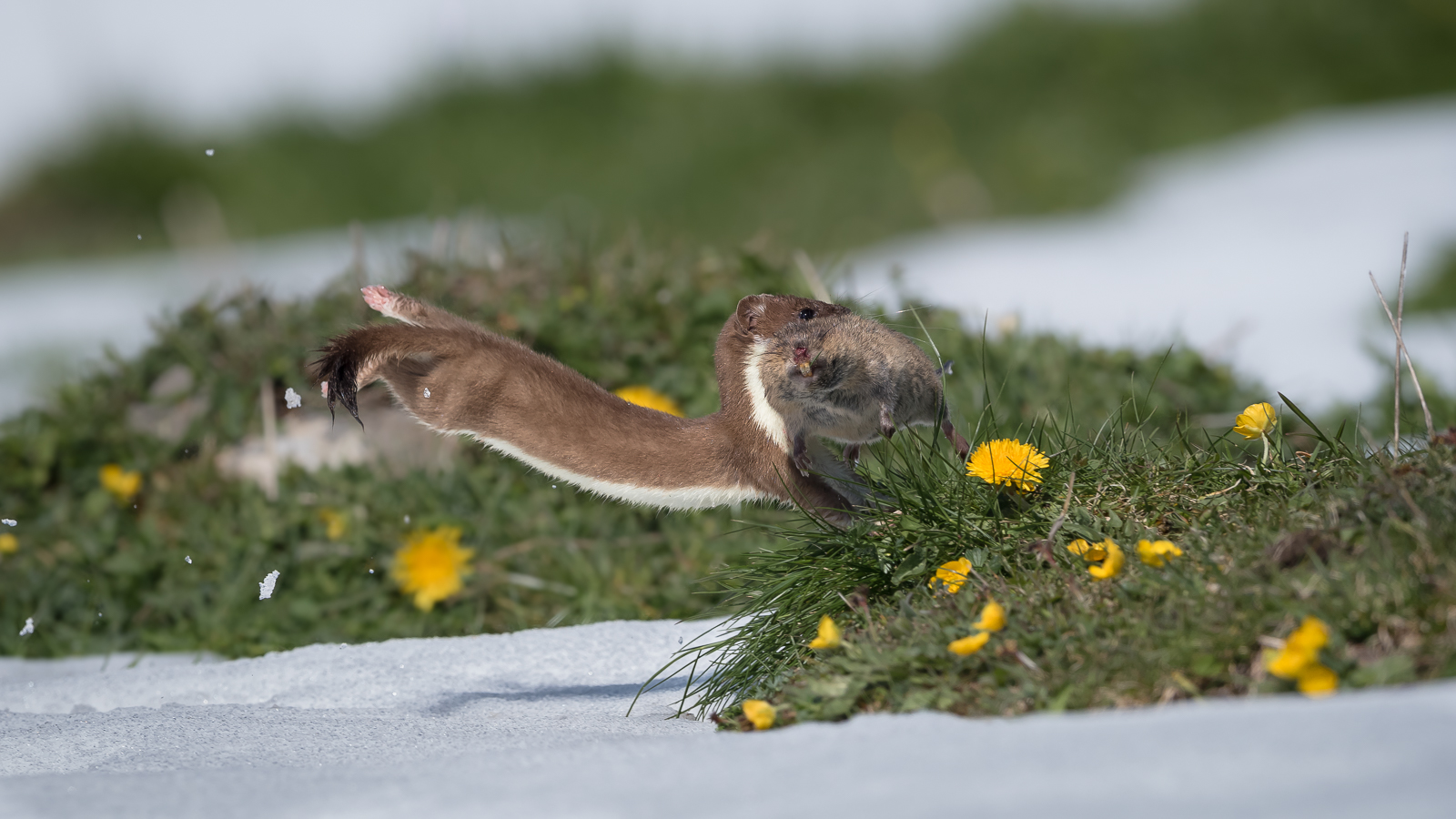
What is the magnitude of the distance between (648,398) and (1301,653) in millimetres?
2718

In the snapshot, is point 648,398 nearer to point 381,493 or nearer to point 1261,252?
point 381,493

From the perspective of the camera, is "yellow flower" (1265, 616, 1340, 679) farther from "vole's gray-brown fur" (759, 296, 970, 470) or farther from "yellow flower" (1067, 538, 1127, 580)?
"vole's gray-brown fur" (759, 296, 970, 470)

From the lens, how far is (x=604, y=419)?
254 centimetres

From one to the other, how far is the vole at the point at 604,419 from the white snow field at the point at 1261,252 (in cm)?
281

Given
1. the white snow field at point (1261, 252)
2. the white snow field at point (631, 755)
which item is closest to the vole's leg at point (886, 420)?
the white snow field at point (631, 755)

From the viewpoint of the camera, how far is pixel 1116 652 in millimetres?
1977

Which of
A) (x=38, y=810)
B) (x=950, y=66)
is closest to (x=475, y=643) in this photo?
(x=38, y=810)

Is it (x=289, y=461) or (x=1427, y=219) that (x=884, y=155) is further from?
(x=289, y=461)

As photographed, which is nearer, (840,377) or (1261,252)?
(840,377)

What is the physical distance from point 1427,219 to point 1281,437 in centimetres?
756

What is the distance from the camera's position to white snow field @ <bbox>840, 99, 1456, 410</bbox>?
21.9 ft

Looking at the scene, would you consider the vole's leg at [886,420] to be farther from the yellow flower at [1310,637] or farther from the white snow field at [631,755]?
the yellow flower at [1310,637]

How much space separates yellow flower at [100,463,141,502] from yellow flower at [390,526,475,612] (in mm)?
1103

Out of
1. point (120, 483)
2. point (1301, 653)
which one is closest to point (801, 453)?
point (1301, 653)
